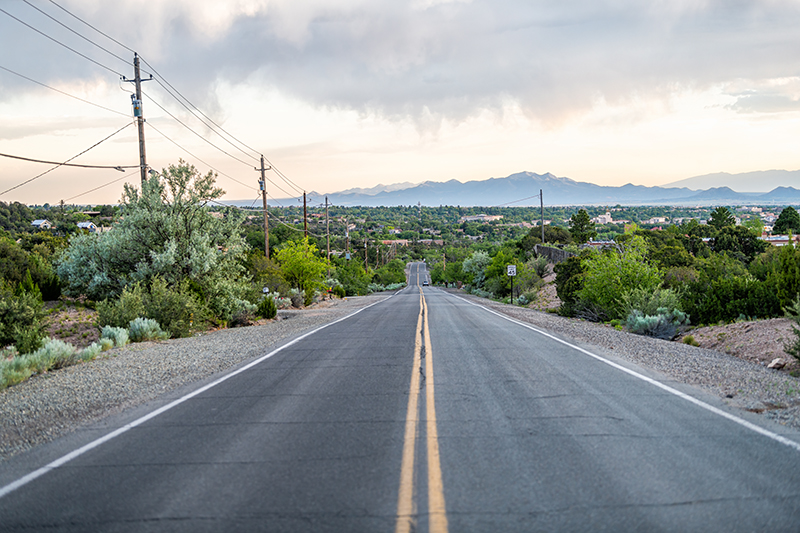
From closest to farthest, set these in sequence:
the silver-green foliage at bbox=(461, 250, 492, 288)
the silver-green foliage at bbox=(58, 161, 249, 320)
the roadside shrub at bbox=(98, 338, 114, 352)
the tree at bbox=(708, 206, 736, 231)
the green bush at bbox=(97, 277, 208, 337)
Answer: the roadside shrub at bbox=(98, 338, 114, 352) → the green bush at bbox=(97, 277, 208, 337) → the silver-green foliage at bbox=(58, 161, 249, 320) → the silver-green foliage at bbox=(461, 250, 492, 288) → the tree at bbox=(708, 206, 736, 231)

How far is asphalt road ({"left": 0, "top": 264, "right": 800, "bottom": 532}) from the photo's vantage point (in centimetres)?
408

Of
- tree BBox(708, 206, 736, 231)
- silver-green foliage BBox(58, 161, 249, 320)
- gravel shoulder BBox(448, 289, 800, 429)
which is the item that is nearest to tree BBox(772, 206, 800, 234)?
tree BBox(708, 206, 736, 231)

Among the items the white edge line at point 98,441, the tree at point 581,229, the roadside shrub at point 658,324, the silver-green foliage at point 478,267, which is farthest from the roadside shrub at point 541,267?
the white edge line at point 98,441

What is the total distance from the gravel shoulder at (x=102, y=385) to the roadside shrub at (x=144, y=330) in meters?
0.86

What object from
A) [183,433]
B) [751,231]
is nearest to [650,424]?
[183,433]

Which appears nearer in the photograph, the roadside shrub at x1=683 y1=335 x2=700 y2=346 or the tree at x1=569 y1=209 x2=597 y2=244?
the roadside shrub at x1=683 y1=335 x2=700 y2=346

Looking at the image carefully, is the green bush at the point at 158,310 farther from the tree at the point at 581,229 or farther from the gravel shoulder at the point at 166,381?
the tree at the point at 581,229

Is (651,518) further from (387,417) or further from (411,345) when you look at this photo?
(411,345)

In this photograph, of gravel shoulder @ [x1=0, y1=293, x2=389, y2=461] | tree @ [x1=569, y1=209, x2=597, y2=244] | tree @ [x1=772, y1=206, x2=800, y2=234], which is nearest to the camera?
gravel shoulder @ [x1=0, y1=293, x2=389, y2=461]

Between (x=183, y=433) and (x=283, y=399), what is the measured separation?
1702 millimetres

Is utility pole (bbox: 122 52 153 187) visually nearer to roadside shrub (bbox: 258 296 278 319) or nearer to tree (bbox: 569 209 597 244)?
roadside shrub (bbox: 258 296 278 319)

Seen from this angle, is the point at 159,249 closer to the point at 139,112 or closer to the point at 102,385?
the point at 139,112

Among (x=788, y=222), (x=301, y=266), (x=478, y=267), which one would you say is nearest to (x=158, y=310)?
(x=301, y=266)

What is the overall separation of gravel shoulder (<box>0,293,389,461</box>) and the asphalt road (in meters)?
0.83
